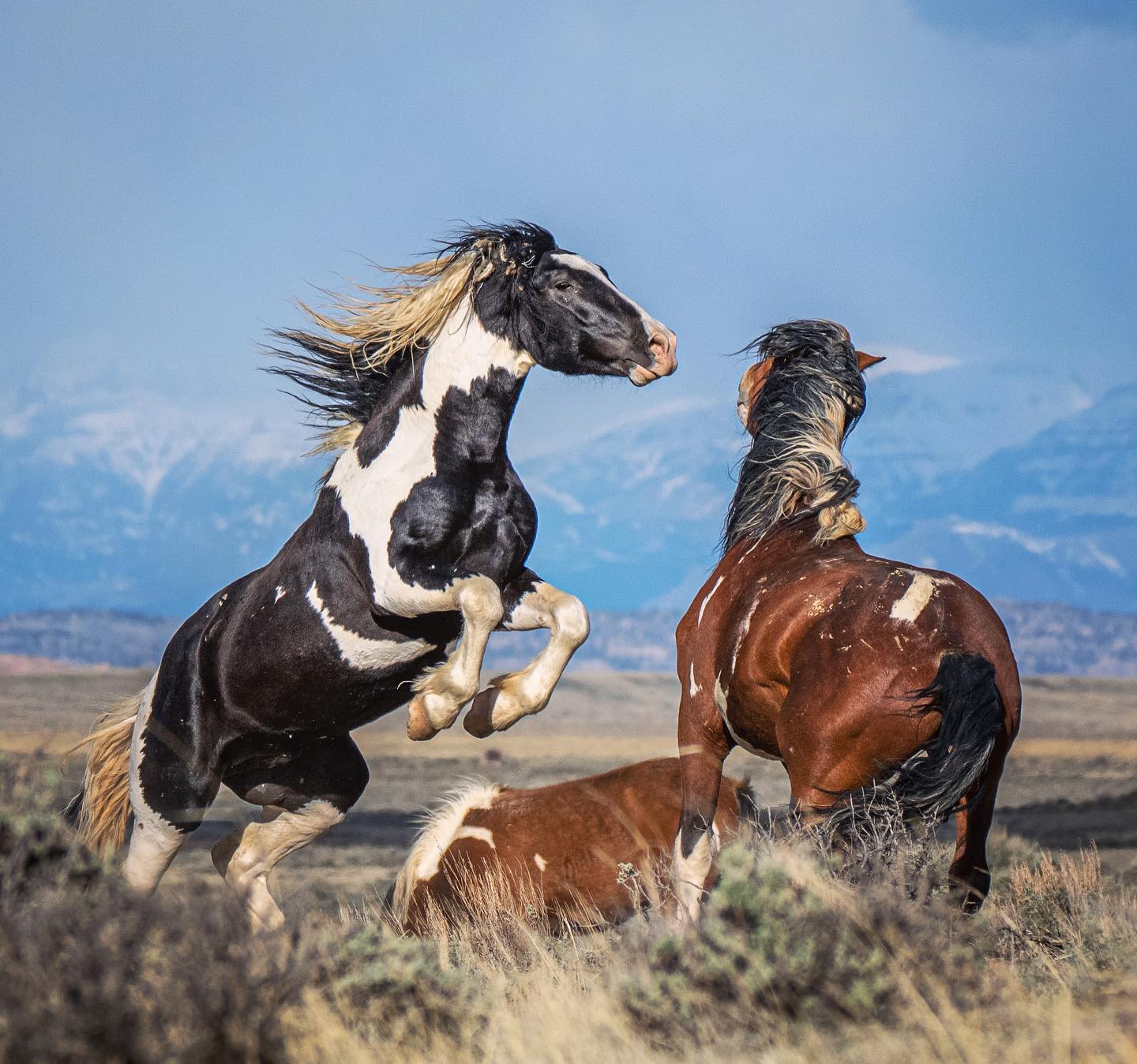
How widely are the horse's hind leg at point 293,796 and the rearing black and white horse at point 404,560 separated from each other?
0.49 feet

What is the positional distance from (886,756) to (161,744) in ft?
10.9

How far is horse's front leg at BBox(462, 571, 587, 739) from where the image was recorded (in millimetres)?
5523

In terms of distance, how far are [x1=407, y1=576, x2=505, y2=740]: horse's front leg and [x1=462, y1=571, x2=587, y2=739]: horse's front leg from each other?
0.13 meters

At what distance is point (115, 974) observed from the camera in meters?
3.18

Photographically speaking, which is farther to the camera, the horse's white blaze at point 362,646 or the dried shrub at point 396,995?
the horse's white blaze at point 362,646

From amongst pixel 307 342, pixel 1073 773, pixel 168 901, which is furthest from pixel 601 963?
pixel 1073 773

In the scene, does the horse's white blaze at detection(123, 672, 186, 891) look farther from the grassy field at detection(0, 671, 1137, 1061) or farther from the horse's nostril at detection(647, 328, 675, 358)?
the horse's nostril at detection(647, 328, 675, 358)

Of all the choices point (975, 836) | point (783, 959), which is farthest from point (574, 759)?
point (783, 959)

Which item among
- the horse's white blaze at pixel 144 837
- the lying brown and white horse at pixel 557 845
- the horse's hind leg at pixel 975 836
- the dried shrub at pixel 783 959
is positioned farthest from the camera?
the lying brown and white horse at pixel 557 845

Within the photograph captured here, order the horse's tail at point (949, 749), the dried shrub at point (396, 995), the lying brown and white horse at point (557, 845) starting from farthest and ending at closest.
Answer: the lying brown and white horse at point (557, 845)
the horse's tail at point (949, 749)
the dried shrub at point (396, 995)

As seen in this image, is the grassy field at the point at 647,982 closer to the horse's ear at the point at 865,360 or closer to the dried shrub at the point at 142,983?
the dried shrub at the point at 142,983

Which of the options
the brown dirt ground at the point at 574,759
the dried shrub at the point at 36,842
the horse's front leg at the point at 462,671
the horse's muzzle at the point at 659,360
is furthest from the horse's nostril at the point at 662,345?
the dried shrub at the point at 36,842

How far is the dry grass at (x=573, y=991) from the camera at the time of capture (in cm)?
313

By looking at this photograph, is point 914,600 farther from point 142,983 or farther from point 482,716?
point 142,983
